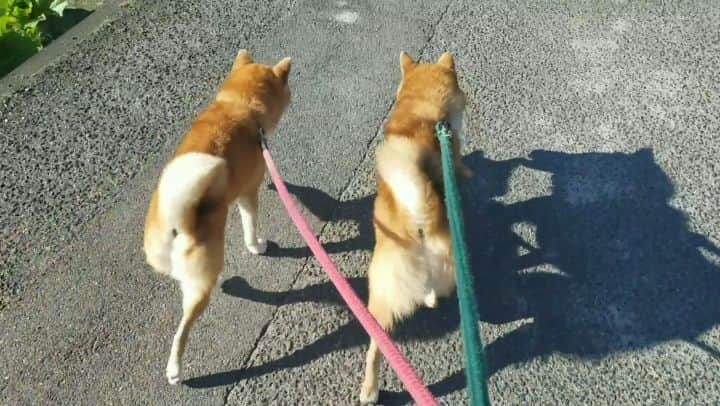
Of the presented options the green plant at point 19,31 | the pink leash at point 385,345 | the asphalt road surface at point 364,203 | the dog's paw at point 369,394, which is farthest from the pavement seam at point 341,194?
the green plant at point 19,31

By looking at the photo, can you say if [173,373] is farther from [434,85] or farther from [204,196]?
[434,85]

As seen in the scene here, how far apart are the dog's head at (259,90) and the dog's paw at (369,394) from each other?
1548mm

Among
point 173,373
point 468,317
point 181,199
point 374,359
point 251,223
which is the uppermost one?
point 468,317

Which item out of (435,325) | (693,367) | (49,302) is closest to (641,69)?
(693,367)

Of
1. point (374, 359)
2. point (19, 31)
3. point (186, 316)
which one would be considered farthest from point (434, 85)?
point (19, 31)

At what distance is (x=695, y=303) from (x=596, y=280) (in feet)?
1.75

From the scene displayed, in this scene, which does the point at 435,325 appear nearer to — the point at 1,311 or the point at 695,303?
the point at 695,303

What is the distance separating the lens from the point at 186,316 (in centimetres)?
263

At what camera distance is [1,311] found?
310 centimetres

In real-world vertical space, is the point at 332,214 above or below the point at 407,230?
below

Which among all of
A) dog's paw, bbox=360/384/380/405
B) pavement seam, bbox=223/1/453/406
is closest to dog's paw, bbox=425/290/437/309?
dog's paw, bbox=360/384/380/405

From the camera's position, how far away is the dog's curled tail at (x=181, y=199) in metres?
2.39

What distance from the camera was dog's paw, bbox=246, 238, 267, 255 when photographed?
3328mm

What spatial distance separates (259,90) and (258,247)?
37.0 inches
